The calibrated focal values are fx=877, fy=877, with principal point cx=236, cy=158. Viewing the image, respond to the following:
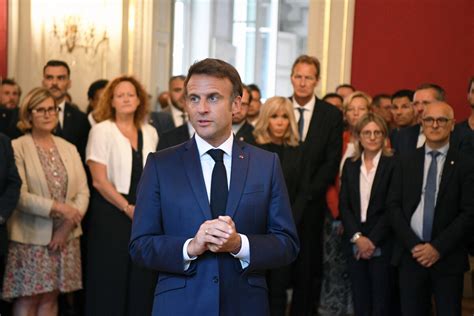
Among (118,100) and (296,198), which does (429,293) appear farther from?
(118,100)

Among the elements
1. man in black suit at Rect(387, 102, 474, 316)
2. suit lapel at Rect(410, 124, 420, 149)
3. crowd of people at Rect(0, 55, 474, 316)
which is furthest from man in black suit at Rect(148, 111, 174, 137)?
man in black suit at Rect(387, 102, 474, 316)

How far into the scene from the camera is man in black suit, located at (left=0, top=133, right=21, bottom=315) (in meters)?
5.02

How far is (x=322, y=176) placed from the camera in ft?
19.5

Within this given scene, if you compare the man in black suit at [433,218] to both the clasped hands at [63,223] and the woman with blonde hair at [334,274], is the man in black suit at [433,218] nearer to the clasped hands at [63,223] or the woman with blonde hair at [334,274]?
the woman with blonde hair at [334,274]

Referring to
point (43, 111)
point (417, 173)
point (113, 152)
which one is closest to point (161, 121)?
point (113, 152)

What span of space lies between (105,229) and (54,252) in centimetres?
35

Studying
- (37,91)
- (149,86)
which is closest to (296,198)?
(37,91)

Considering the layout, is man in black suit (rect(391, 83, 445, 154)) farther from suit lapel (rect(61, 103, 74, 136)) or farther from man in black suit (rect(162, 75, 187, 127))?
suit lapel (rect(61, 103, 74, 136))

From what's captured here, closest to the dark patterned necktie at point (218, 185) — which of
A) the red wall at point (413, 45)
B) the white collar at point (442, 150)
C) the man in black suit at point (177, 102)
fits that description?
the white collar at point (442, 150)

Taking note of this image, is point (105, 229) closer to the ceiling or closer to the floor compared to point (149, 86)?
closer to the floor

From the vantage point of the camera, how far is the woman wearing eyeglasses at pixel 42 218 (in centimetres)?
528

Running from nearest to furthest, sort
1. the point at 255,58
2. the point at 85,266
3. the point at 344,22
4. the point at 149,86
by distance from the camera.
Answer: the point at 85,266, the point at 344,22, the point at 149,86, the point at 255,58

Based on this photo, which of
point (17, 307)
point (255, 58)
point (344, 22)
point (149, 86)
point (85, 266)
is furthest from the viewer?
point (255, 58)

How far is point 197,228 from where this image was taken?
9.41ft
